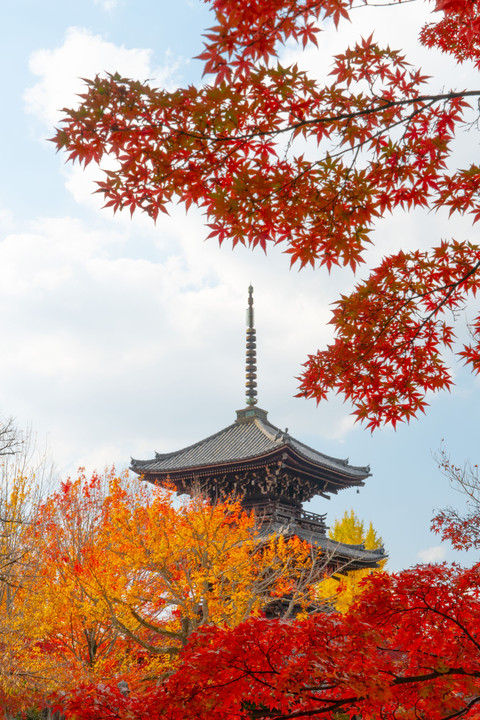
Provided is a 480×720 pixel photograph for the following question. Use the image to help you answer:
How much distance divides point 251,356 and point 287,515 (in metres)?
7.48

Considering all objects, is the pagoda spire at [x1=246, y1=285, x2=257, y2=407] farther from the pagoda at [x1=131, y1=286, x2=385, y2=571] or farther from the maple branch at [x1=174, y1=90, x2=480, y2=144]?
the maple branch at [x1=174, y1=90, x2=480, y2=144]

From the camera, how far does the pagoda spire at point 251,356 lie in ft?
76.6

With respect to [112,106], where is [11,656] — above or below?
below

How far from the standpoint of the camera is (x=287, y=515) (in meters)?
18.5

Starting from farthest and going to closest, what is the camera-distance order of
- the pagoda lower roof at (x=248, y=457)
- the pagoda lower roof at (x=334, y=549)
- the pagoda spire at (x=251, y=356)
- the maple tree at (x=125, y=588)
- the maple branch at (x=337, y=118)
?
1. the pagoda spire at (x=251, y=356)
2. the pagoda lower roof at (x=248, y=457)
3. the pagoda lower roof at (x=334, y=549)
4. the maple tree at (x=125, y=588)
5. the maple branch at (x=337, y=118)

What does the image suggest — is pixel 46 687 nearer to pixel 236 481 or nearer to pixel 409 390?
pixel 236 481

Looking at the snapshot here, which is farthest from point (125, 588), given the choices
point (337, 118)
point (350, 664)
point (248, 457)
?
point (337, 118)

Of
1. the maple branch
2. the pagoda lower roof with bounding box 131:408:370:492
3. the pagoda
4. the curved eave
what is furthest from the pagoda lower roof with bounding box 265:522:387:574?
the maple branch

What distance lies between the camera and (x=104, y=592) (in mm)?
11938

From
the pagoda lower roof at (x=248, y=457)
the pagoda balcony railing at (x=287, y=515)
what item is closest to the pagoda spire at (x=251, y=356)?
the pagoda lower roof at (x=248, y=457)

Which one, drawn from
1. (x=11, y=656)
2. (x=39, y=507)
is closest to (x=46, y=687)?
(x=11, y=656)

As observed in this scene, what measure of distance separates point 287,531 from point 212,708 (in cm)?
1358

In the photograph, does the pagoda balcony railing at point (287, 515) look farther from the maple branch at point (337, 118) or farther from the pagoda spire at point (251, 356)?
the maple branch at point (337, 118)

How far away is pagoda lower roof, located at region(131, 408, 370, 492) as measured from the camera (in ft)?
59.9
